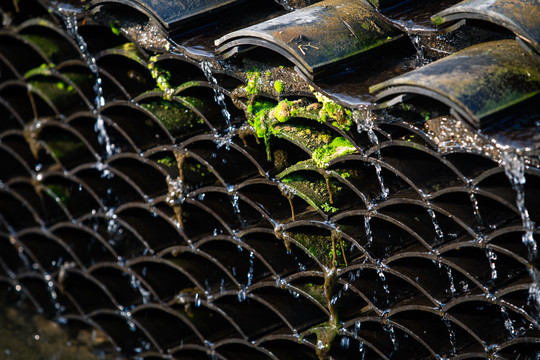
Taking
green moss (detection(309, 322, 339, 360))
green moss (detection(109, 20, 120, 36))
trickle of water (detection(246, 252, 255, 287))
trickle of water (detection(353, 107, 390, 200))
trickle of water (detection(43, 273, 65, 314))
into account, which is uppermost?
green moss (detection(109, 20, 120, 36))

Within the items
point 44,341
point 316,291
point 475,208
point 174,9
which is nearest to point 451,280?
point 475,208

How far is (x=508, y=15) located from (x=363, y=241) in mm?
1645

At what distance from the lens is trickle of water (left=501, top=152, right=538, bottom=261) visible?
9.40 feet

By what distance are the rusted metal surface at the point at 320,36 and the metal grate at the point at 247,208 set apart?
19 centimetres

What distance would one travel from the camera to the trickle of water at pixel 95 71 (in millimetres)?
5004

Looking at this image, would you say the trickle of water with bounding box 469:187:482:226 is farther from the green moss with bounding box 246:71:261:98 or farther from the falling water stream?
the green moss with bounding box 246:71:261:98

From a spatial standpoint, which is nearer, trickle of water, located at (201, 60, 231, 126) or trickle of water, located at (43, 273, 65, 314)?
trickle of water, located at (201, 60, 231, 126)

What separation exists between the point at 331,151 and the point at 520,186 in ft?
4.06

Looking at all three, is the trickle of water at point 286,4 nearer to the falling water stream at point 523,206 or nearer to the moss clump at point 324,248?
the moss clump at point 324,248

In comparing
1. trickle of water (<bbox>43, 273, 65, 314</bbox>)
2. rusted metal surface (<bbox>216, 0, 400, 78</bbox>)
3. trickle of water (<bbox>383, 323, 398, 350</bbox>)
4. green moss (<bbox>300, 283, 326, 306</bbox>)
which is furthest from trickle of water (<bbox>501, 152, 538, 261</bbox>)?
trickle of water (<bbox>43, 273, 65, 314</bbox>)

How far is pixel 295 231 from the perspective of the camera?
4242 millimetres

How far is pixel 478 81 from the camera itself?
3.03 meters

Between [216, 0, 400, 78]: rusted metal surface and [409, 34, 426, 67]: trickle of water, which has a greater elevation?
[216, 0, 400, 78]: rusted metal surface

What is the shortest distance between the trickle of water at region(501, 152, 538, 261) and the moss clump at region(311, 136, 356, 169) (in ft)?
3.50
